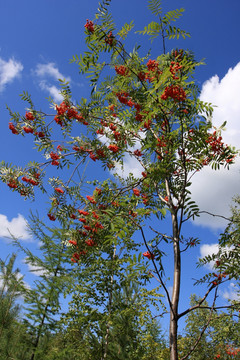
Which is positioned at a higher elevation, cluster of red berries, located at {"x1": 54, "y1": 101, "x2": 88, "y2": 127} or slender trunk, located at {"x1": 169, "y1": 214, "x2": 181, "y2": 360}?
cluster of red berries, located at {"x1": 54, "y1": 101, "x2": 88, "y2": 127}

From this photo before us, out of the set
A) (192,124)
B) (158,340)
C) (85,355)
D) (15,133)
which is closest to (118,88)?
(192,124)

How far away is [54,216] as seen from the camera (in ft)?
16.4

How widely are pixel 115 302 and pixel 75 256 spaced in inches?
264

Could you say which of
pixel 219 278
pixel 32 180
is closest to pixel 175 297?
pixel 219 278

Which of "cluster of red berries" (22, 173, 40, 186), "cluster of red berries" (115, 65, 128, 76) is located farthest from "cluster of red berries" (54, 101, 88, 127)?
"cluster of red berries" (22, 173, 40, 186)

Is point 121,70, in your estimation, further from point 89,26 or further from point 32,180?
point 32,180

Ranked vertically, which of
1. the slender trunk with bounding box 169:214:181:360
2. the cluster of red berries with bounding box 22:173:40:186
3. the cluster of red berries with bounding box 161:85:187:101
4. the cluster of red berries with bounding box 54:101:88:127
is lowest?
the slender trunk with bounding box 169:214:181:360

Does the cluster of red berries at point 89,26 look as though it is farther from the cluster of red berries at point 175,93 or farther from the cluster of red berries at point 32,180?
the cluster of red berries at point 32,180

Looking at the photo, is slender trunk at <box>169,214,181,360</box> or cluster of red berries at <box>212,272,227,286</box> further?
cluster of red berries at <box>212,272,227,286</box>

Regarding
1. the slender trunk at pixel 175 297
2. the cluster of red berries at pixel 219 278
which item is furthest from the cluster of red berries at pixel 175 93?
the cluster of red berries at pixel 219 278

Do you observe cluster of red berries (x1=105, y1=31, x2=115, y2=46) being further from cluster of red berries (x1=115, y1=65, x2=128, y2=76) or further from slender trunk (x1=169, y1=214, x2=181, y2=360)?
slender trunk (x1=169, y1=214, x2=181, y2=360)

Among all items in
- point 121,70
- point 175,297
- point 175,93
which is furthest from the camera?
point 121,70

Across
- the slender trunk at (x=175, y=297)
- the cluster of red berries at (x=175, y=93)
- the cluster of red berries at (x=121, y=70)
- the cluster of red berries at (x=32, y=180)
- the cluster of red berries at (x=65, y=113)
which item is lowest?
the slender trunk at (x=175, y=297)

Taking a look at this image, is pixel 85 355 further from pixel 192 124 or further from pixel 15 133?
pixel 192 124
